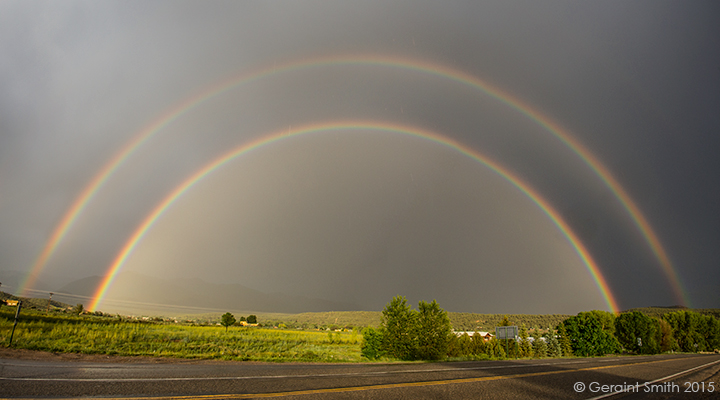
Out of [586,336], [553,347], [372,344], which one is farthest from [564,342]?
[372,344]

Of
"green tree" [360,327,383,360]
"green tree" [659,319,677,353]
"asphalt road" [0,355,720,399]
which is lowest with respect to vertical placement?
"green tree" [659,319,677,353]

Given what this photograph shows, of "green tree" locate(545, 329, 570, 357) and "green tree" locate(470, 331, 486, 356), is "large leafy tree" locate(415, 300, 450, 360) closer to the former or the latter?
"green tree" locate(470, 331, 486, 356)

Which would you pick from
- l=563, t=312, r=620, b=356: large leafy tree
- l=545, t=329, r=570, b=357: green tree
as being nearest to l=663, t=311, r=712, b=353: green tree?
l=563, t=312, r=620, b=356: large leafy tree

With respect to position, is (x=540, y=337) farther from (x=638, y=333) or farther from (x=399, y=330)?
(x=399, y=330)

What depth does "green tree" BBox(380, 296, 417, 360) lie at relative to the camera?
27369 millimetres

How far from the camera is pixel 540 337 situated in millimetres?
54781

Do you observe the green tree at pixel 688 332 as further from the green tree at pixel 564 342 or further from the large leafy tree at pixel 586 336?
the green tree at pixel 564 342

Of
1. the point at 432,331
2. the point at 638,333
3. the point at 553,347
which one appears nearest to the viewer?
the point at 432,331

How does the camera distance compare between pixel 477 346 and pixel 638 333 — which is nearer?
pixel 477 346

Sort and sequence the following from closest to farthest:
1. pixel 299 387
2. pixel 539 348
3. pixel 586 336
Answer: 1. pixel 299 387
2. pixel 586 336
3. pixel 539 348

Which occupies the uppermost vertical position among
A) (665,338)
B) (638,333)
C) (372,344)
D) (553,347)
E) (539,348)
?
(372,344)

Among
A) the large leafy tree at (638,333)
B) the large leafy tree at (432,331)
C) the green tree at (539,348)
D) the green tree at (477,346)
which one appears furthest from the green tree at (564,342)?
the large leafy tree at (432,331)

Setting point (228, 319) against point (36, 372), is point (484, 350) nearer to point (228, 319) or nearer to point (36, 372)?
point (36, 372)

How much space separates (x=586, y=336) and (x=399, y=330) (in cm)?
3232
